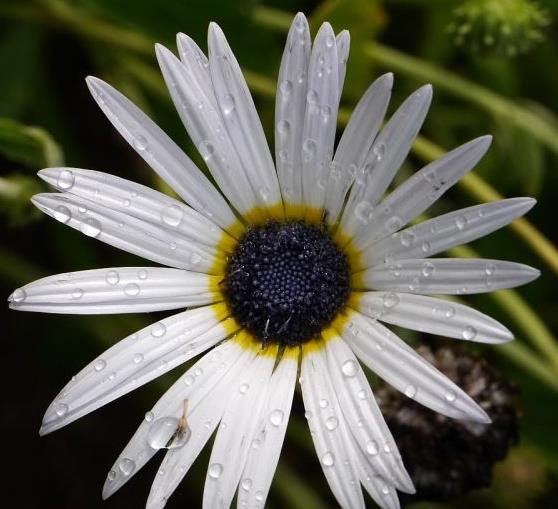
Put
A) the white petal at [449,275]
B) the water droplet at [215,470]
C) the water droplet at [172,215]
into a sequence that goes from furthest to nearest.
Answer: the water droplet at [172,215] → the water droplet at [215,470] → the white petal at [449,275]

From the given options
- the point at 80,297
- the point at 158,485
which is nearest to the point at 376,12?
the point at 80,297

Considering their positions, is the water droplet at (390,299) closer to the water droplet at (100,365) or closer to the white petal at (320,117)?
the white petal at (320,117)

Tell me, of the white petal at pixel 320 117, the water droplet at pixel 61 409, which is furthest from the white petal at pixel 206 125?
the water droplet at pixel 61 409

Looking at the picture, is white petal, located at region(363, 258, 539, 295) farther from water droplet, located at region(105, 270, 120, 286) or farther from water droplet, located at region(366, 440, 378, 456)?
water droplet, located at region(105, 270, 120, 286)

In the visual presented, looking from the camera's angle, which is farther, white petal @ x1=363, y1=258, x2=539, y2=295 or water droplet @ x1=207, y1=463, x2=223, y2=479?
water droplet @ x1=207, y1=463, x2=223, y2=479

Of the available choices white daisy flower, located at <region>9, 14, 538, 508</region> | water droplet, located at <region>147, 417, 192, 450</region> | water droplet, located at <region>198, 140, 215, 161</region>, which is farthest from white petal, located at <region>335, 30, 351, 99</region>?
water droplet, located at <region>147, 417, 192, 450</region>

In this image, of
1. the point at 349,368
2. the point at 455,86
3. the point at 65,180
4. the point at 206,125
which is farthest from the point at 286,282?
the point at 455,86

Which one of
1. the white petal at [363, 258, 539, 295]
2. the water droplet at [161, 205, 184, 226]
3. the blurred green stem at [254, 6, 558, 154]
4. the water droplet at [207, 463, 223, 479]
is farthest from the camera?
the blurred green stem at [254, 6, 558, 154]

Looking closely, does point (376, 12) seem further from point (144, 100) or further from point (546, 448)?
point (546, 448)
